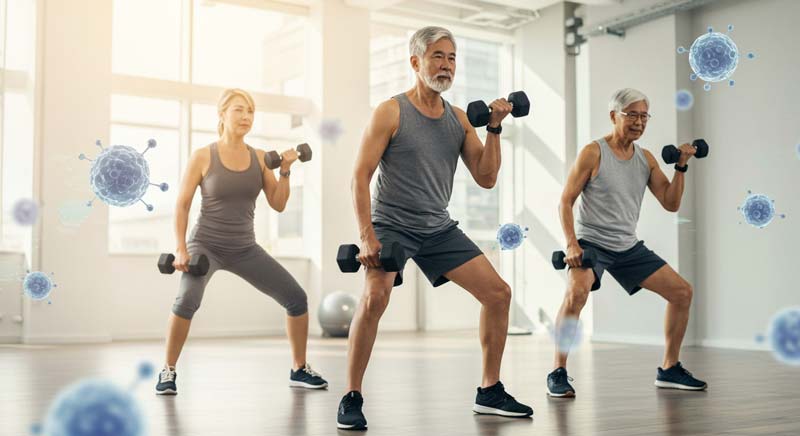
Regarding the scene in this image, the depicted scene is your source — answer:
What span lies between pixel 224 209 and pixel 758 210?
3.77 metres

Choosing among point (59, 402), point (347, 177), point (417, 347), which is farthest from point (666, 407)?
point (347, 177)

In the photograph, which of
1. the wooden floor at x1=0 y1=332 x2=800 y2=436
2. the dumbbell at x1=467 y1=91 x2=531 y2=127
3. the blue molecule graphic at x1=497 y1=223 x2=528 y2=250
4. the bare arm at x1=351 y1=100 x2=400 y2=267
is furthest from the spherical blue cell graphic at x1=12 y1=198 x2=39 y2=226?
the dumbbell at x1=467 y1=91 x2=531 y2=127

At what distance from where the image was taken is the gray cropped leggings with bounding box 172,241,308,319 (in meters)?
3.80

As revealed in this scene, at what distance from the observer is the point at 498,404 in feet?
10.1

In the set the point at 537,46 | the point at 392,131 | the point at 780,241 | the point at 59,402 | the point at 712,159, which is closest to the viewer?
the point at 59,402

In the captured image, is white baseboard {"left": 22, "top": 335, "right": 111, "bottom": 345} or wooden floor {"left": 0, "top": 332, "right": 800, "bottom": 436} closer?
wooden floor {"left": 0, "top": 332, "right": 800, "bottom": 436}

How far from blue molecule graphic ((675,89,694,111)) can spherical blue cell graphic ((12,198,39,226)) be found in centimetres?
593

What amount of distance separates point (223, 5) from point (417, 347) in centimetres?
448

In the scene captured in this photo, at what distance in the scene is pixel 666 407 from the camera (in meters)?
3.30

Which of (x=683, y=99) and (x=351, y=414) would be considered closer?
(x=351, y=414)

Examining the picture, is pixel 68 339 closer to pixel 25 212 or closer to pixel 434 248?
pixel 25 212

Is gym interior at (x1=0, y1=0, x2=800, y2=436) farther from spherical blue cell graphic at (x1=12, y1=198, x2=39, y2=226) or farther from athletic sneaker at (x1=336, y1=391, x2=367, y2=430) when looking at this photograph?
athletic sneaker at (x1=336, y1=391, x2=367, y2=430)

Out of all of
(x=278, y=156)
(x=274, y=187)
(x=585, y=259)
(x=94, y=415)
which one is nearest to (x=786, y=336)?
(x=585, y=259)

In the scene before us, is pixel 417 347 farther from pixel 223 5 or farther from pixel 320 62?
pixel 223 5
